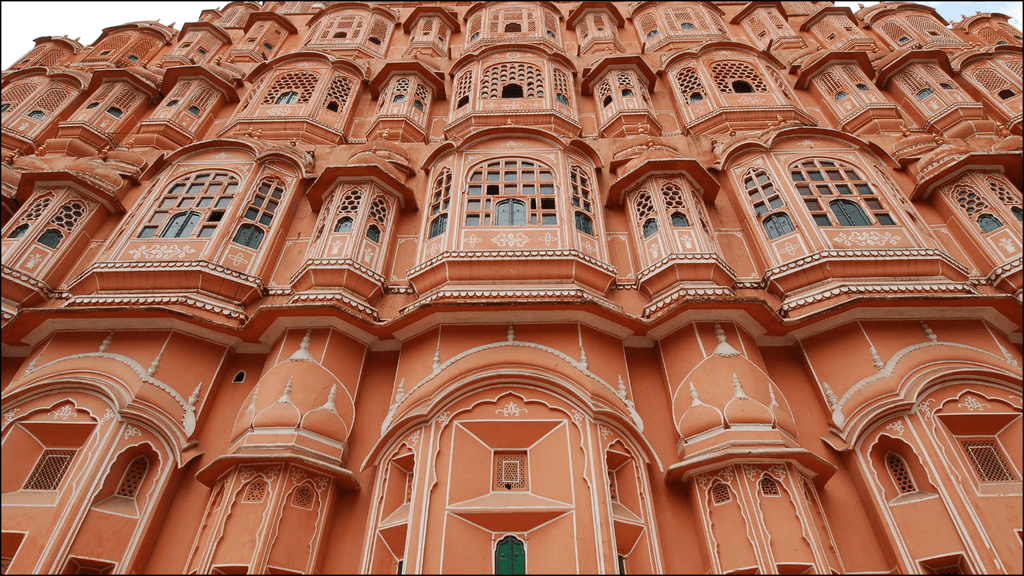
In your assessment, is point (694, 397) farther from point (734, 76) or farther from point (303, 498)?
point (734, 76)

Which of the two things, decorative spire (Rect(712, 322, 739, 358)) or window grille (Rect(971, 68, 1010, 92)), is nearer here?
decorative spire (Rect(712, 322, 739, 358))

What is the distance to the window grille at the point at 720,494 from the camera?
26.5ft

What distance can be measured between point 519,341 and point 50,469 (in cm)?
718

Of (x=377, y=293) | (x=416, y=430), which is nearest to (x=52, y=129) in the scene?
(x=377, y=293)

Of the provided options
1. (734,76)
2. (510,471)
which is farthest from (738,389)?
(734,76)

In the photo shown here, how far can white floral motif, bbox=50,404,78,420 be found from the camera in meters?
9.04

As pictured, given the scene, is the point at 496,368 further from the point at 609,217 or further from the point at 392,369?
the point at 609,217

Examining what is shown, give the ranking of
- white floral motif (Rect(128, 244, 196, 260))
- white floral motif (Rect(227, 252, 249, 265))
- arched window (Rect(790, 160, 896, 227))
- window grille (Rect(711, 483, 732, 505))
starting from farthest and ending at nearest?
arched window (Rect(790, 160, 896, 227)) < white floral motif (Rect(227, 252, 249, 265)) < white floral motif (Rect(128, 244, 196, 260)) < window grille (Rect(711, 483, 732, 505))

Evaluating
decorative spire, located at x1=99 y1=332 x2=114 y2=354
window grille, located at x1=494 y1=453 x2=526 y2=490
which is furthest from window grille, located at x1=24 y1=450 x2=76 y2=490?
window grille, located at x1=494 y1=453 x2=526 y2=490

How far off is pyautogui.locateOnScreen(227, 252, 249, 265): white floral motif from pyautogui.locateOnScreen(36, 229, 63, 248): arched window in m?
3.58

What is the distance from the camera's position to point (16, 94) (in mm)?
16938

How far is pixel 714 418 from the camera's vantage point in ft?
28.2

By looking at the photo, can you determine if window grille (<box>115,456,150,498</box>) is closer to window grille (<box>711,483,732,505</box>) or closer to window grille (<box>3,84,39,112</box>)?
window grille (<box>711,483,732,505</box>)

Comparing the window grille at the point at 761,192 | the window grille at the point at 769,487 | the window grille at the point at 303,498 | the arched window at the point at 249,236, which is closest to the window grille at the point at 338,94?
the arched window at the point at 249,236
